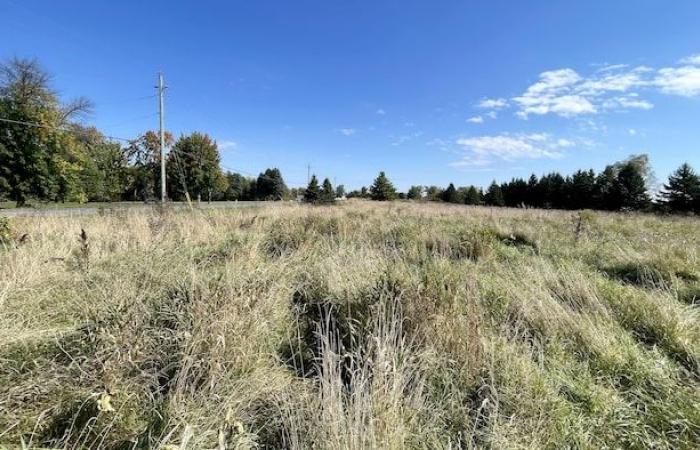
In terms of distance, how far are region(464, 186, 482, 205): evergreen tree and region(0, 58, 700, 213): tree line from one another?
15 centimetres

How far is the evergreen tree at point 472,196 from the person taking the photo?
154 feet

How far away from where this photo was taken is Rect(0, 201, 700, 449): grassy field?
1.62 meters

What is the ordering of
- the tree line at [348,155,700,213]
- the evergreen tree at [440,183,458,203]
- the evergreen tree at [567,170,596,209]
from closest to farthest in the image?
the tree line at [348,155,700,213]
the evergreen tree at [567,170,596,209]
the evergreen tree at [440,183,458,203]

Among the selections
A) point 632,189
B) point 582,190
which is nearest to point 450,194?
point 582,190

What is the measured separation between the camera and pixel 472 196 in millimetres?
47906

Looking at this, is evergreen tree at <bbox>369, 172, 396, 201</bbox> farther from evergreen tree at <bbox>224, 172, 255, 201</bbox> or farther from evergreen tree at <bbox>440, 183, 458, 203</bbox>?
evergreen tree at <bbox>224, 172, 255, 201</bbox>

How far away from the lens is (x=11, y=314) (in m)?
2.48

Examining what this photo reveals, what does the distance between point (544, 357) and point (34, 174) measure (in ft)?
122

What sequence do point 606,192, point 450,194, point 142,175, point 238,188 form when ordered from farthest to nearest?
point 238,188 < point 450,194 < point 142,175 < point 606,192

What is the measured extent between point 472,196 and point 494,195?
11.3ft

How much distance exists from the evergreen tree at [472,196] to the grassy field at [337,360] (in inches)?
1784

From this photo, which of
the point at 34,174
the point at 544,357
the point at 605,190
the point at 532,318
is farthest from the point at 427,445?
the point at 605,190

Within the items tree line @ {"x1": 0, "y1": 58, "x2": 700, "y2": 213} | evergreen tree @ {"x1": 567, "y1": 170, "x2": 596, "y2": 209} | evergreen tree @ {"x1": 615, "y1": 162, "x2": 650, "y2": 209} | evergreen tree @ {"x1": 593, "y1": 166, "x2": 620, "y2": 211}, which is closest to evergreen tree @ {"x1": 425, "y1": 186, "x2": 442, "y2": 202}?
tree line @ {"x1": 0, "y1": 58, "x2": 700, "y2": 213}

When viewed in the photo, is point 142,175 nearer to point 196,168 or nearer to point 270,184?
point 196,168
